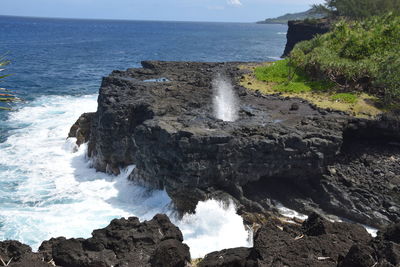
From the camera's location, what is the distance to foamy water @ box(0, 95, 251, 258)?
2033 cm

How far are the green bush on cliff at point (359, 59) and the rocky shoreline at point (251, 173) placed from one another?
5025mm

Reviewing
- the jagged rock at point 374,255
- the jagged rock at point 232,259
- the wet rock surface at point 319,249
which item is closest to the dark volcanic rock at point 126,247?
the jagged rock at point 232,259

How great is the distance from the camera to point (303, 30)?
83.6 m

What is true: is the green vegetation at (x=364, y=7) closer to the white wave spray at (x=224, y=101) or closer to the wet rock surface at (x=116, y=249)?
the white wave spray at (x=224, y=101)

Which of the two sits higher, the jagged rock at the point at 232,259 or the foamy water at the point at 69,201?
the jagged rock at the point at 232,259

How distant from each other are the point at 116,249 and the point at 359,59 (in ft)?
96.6

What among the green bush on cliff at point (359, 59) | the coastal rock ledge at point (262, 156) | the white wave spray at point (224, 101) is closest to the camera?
the coastal rock ledge at point (262, 156)

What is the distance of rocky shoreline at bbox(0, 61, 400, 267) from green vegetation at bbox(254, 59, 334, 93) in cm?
401

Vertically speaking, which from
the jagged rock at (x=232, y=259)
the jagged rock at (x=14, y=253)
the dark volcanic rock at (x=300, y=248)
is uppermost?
the dark volcanic rock at (x=300, y=248)

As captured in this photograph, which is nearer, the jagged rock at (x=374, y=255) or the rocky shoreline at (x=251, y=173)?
the jagged rock at (x=374, y=255)

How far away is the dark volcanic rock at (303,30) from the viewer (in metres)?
80.8

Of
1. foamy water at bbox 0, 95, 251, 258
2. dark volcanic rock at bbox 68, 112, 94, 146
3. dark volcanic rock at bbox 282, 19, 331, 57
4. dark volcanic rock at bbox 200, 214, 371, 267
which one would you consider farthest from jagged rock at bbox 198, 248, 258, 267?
dark volcanic rock at bbox 282, 19, 331, 57

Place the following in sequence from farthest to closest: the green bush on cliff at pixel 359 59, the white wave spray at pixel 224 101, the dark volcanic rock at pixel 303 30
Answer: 1. the dark volcanic rock at pixel 303 30
2. the green bush on cliff at pixel 359 59
3. the white wave spray at pixel 224 101

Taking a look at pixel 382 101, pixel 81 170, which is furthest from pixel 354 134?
pixel 81 170
